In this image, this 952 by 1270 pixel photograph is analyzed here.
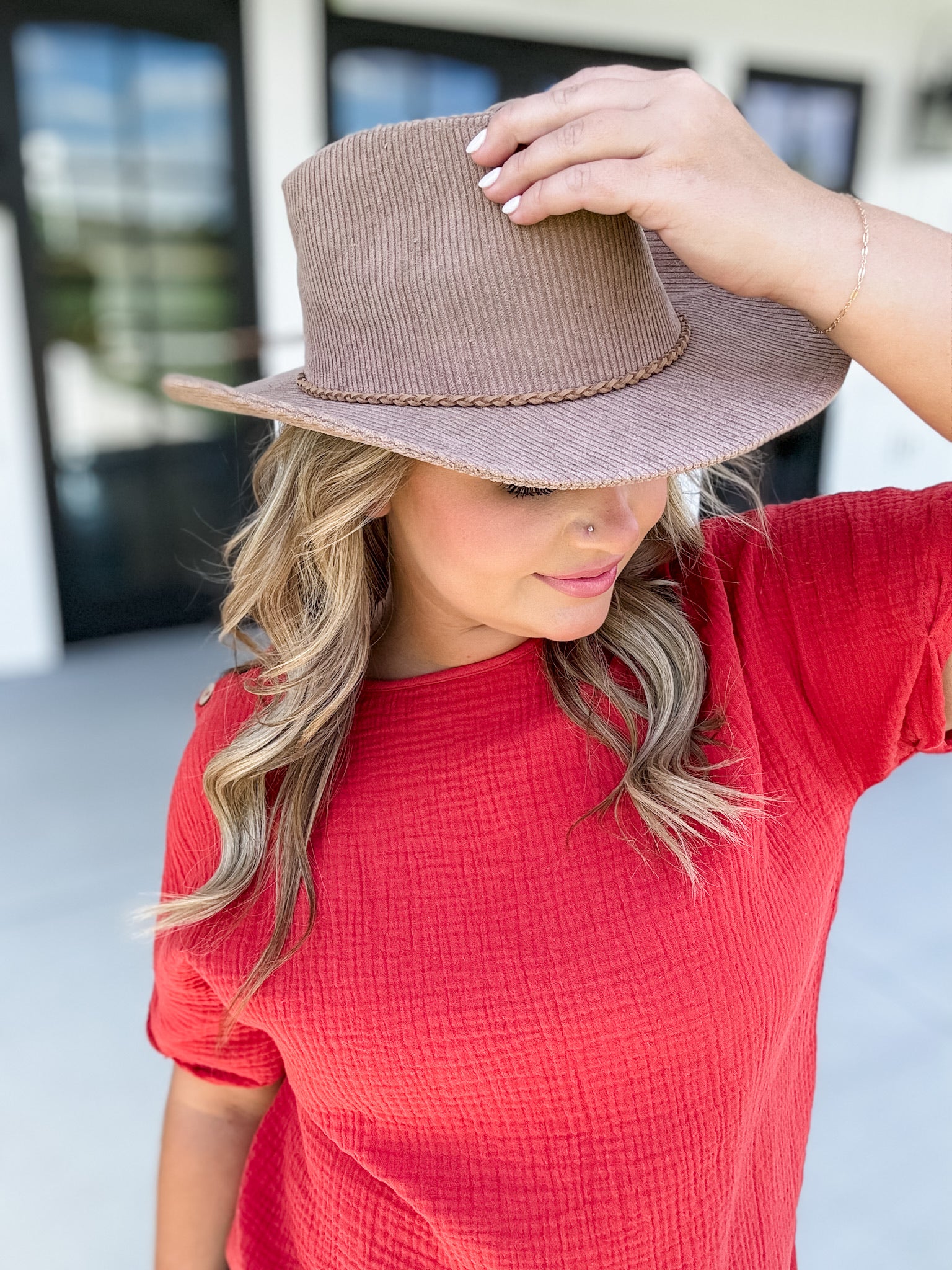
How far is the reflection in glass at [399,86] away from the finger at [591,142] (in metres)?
3.89

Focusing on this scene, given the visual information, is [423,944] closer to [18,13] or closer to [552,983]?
[552,983]

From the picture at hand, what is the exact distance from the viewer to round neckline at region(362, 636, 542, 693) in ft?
2.83

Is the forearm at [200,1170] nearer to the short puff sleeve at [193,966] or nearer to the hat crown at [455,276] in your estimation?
the short puff sleeve at [193,966]

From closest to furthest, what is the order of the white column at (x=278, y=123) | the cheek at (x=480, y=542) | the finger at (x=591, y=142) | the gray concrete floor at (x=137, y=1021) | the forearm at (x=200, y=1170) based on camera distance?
the finger at (x=591, y=142) → the cheek at (x=480, y=542) → the forearm at (x=200, y=1170) → the gray concrete floor at (x=137, y=1021) → the white column at (x=278, y=123)

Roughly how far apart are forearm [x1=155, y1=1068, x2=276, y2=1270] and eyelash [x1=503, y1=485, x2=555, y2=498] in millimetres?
629

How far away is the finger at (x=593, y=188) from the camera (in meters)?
0.63

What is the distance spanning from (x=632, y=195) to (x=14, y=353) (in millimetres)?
3754

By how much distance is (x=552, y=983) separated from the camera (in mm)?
710

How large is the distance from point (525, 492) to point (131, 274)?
388 cm

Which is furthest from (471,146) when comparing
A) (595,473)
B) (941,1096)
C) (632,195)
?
(941,1096)

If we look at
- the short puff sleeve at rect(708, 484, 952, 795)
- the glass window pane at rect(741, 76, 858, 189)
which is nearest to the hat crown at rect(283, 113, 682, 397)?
the short puff sleeve at rect(708, 484, 952, 795)

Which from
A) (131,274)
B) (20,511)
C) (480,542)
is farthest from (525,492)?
(131,274)

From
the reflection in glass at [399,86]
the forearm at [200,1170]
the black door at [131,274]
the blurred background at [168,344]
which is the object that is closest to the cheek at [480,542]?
the forearm at [200,1170]

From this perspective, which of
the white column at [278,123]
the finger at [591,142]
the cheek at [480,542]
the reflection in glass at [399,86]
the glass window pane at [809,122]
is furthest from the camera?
the glass window pane at [809,122]
